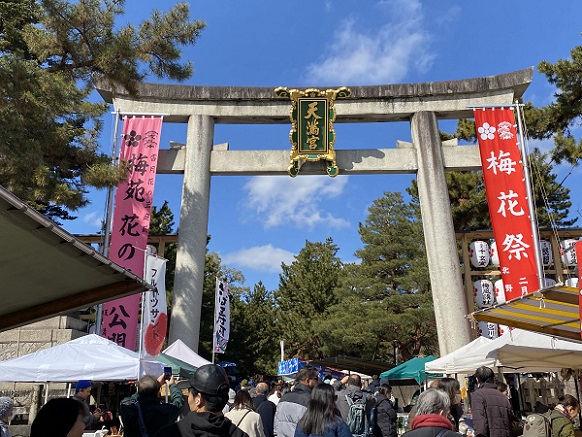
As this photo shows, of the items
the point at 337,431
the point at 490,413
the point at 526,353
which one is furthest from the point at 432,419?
the point at 526,353

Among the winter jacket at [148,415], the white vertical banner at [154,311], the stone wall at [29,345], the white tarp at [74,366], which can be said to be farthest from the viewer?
the stone wall at [29,345]

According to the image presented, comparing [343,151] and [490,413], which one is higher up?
[343,151]

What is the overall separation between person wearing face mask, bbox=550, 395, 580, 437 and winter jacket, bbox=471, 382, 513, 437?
466 mm

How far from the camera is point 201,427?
2.20m

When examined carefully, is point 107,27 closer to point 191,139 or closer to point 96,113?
point 96,113

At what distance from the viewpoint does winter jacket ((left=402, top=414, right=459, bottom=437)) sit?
2.42 m

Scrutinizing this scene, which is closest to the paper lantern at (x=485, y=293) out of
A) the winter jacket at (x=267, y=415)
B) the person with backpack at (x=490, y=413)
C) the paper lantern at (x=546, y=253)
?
the paper lantern at (x=546, y=253)

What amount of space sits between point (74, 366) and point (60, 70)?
14.1 ft

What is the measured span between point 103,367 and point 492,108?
440 inches

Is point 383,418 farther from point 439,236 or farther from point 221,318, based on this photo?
point 439,236

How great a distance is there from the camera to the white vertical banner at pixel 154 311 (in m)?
9.47

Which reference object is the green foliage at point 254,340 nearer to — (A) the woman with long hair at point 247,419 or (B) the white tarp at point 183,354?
(B) the white tarp at point 183,354

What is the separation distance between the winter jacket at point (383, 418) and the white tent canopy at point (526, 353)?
1962 millimetres

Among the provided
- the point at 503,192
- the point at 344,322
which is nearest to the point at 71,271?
the point at 503,192
